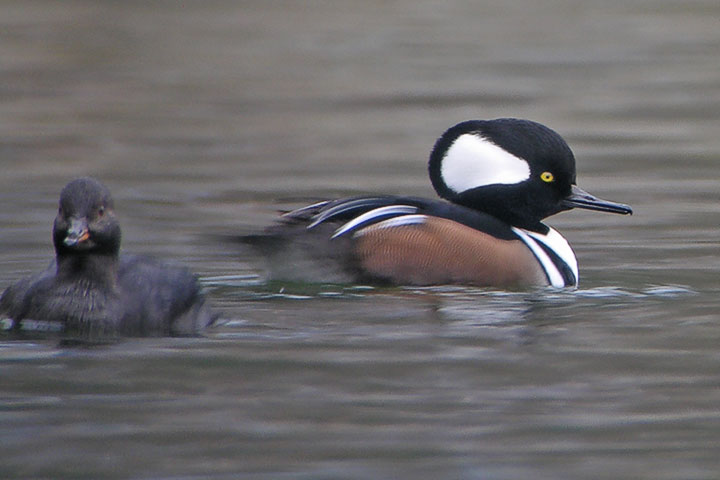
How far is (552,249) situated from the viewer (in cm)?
866

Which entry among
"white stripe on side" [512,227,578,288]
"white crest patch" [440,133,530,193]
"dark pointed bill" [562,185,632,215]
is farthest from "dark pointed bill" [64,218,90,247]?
"dark pointed bill" [562,185,632,215]

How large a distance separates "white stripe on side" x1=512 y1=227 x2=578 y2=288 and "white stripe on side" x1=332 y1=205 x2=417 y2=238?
65 cm

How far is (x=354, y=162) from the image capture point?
12.9 m

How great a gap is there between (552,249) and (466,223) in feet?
1.67

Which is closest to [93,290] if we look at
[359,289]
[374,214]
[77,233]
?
[77,233]

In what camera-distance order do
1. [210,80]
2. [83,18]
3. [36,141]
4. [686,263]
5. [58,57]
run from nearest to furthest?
[686,263] < [36,141] < [210,80] < [58,57] < [83,18]

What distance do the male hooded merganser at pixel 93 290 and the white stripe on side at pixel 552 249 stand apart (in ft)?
6.40

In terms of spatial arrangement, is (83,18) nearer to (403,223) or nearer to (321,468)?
(403,223)

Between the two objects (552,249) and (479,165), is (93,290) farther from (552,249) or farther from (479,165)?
(552,249)

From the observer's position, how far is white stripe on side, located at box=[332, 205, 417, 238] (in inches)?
329

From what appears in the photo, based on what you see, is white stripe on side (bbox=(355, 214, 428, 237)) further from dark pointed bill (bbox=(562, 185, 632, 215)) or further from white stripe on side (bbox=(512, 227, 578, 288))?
dark pointed bill (bbox=(562, 185, 632, 215))

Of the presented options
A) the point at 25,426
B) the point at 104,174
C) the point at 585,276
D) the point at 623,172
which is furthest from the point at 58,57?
the point at 25,426

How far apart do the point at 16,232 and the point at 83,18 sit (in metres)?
11.5

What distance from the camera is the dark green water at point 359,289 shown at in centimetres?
579
